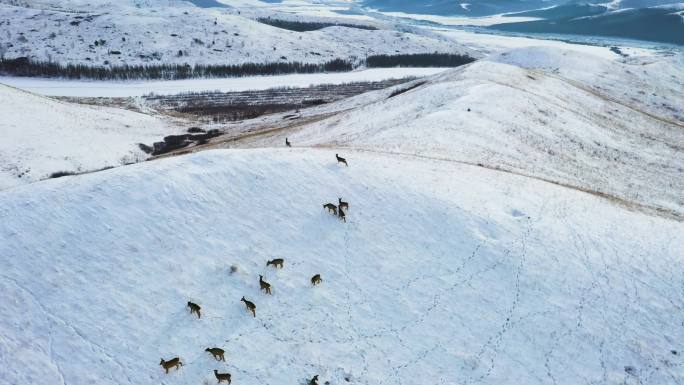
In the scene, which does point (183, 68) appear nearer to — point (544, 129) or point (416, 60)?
point (416, 60)

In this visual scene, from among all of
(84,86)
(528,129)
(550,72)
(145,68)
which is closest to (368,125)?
(528,129)

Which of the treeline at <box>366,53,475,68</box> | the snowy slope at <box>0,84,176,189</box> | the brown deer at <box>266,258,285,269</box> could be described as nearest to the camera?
the brown deer at <box>266,258,285,269</box>

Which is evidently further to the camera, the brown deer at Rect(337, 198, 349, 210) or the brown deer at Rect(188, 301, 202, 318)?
the brown deer at Rect(337, 198, 349, 210)

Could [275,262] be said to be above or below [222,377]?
above

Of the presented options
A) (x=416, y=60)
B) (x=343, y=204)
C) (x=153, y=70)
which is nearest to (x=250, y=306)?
(x=343, y=204)

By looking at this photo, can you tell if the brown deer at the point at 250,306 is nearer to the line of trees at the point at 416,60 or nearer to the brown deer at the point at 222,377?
the brown deer at the point at 222,377

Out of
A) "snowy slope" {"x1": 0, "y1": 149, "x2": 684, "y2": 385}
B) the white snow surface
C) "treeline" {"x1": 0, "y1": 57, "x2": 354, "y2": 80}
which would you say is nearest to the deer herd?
"snowy slope" {"x1": 0, "y1": 149, "x2": 684, "y2": 385}

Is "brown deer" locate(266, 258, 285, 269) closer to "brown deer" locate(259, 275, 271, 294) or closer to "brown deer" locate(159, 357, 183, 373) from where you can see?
"brown deer" locate(259, 275, 271, 294)
